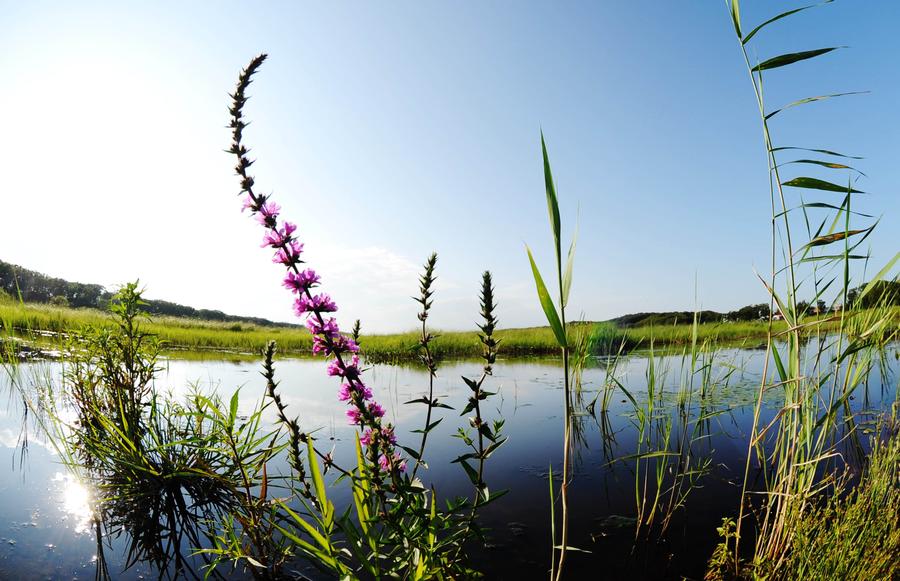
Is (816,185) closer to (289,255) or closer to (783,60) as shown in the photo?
(783,60)

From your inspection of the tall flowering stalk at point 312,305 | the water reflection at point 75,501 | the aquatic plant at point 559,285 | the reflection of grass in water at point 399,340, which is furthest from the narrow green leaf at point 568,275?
the reflection of grass in water at point 399,340

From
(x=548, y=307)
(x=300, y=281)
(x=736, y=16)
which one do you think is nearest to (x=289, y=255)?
(x=300, y=281)

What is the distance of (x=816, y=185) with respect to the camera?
2342mm

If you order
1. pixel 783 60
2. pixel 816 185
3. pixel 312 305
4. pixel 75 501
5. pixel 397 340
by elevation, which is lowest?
pixel 75 501

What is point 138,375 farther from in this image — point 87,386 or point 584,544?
point 584,544

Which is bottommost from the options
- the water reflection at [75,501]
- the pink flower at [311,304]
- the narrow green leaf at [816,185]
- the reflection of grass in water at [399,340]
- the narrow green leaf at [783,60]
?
the water reflection at [75,501]

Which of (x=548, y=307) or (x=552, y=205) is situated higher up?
(x=552, y=205)

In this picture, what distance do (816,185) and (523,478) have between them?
10.4 ft

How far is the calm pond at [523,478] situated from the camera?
2758 millimetres

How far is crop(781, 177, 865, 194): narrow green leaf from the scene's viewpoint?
2305 mm

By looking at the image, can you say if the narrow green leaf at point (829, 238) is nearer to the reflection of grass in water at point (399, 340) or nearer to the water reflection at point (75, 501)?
the water reflection at point (75, 501)

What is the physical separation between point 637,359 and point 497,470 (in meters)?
9.47

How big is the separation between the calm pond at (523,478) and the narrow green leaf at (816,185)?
1.93 metres

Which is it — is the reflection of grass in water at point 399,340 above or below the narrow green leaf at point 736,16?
below
